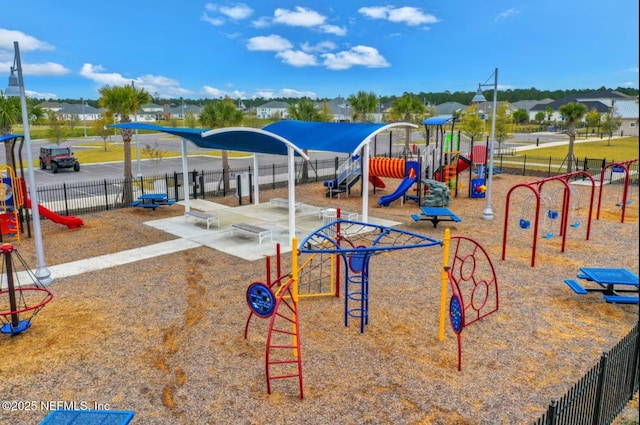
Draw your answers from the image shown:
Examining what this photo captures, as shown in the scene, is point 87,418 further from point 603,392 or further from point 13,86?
point 13,86

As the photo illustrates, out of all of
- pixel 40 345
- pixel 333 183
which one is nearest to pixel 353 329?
pixel 40 345

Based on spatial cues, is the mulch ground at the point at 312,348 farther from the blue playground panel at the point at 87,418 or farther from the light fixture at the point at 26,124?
the blue playground panel at the point at 87,418

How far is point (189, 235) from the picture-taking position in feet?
54.5

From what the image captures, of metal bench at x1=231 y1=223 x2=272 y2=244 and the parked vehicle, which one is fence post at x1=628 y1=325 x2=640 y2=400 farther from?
the parked vehicle

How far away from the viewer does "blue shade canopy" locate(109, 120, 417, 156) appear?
49.1ft

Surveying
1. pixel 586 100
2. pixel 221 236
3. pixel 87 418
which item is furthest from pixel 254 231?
pixel 586 100

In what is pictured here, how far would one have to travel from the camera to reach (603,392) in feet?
21.2

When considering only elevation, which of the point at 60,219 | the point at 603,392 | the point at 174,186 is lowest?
the point at 603,392

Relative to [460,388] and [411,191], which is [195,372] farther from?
[411,191]

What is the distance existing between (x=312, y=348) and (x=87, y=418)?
399 centimetres

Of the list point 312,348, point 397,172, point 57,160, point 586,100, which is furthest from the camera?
point 586,100

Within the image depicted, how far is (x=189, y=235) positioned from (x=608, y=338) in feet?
40.8

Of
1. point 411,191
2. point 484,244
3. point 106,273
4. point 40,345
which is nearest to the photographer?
point 40,345

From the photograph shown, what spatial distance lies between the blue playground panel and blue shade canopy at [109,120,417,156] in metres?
9.68
